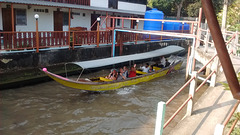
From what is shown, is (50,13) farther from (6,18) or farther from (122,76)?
(122,76)

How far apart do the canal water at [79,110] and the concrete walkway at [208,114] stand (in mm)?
3038

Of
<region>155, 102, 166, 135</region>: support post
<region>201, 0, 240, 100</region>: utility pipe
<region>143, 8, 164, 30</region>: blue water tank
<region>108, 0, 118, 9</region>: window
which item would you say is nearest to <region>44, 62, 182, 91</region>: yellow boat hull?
<region>155, 102, 166, 135</region>: support post

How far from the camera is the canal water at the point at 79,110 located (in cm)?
789

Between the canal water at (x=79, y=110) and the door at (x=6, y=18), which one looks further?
the door at (x=6, y=18)

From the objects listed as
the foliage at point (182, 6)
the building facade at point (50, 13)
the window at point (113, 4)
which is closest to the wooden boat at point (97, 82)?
the building facade at point (50, 13)

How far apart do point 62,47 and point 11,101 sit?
204 inches

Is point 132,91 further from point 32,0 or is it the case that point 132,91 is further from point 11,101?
point 32,0

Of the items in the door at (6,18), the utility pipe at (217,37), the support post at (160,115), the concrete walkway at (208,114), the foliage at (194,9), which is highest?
the foliage at (194,9)

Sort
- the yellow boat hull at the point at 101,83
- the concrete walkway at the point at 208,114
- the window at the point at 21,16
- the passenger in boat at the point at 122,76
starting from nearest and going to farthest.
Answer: the concrete walkway at the point at 208,114
the yellow boat hull at the point at 101,83
the passenger in boat at the point at 122,76
the window at the point at 21,16

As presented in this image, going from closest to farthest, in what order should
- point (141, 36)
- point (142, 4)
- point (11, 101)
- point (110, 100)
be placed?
1. point (11, 101)
2. point (110, 100)
3. point (141, 36)
4. point (142, 4)

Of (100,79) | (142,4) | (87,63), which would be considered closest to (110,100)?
(100,79)

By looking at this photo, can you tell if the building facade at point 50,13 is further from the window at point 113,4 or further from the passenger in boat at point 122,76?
the passenger in boat at point 122,76

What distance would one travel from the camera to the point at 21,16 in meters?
15.1

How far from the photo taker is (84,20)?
1984cm
